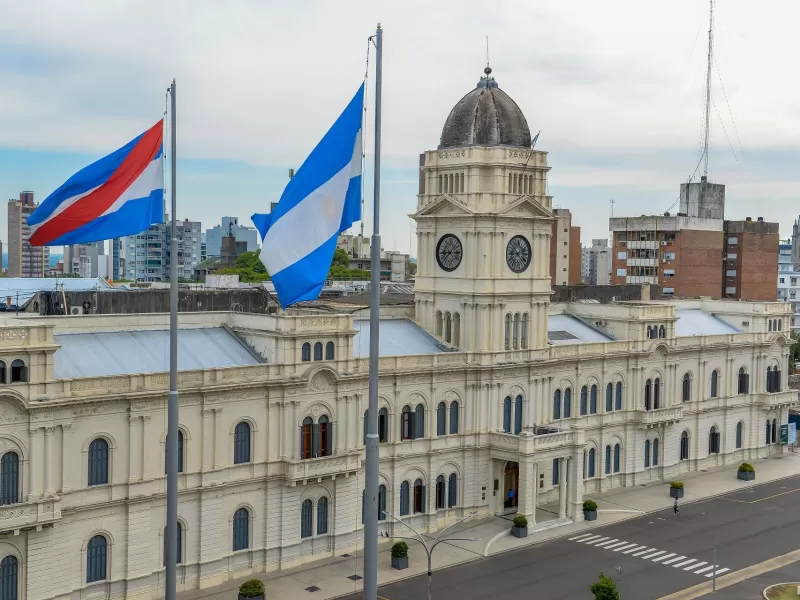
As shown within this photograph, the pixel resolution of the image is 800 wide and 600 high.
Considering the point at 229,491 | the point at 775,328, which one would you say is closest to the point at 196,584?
the point at 229,491

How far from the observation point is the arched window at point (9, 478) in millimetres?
49375

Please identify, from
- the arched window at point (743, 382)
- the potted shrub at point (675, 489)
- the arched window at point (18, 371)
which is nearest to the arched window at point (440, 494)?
the potted shrub at point (675, 489)

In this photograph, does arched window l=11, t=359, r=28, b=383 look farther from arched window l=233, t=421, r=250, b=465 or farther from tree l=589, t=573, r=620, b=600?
tree l=589, t=573, r=620, b=600

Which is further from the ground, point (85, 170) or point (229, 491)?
point (85, 170)

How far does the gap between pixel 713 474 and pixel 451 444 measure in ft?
101

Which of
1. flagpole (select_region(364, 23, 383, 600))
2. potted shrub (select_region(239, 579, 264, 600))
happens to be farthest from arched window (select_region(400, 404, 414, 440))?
flagpole (select_region(364, 23, 383, 600))

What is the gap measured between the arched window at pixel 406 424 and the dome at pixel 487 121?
63.9 feet

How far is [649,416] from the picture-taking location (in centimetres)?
8394

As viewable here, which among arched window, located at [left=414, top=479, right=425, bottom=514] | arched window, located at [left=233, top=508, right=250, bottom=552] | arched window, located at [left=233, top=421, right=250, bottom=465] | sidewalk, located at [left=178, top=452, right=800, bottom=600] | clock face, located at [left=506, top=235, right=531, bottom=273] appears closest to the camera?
sidewalk, located at [left=178, top=452, right=800, bottom=600]

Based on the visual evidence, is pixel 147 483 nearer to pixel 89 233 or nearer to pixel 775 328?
pixel 89 233

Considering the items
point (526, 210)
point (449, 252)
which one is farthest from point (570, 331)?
point (449, 252)

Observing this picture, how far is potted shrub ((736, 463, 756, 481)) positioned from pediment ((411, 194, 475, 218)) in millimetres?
34954

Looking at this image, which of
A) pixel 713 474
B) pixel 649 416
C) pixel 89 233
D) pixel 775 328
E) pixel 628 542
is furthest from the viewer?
pixel 775 328

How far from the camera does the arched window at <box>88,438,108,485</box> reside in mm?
53188
